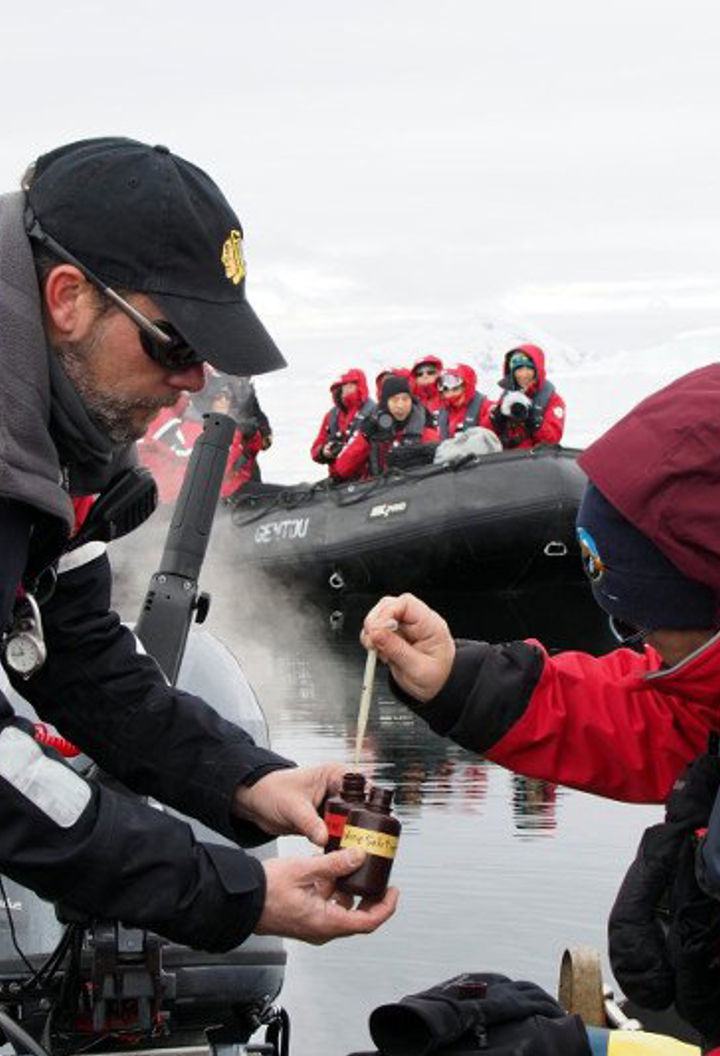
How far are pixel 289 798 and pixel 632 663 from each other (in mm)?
726

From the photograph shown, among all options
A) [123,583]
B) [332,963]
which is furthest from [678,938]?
[123,583]

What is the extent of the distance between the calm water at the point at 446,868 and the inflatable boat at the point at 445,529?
2628 mm

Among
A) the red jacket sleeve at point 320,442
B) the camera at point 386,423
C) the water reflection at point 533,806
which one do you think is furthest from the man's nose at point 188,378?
the red jacket sleeve at point 320,442

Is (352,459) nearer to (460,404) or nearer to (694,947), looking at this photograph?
(460,404)

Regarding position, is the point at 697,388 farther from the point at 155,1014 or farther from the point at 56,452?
the point at 155,1014

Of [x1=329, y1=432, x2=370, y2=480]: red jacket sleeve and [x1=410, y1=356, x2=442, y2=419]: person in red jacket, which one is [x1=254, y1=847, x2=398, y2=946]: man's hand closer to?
[x1=329, y1=432, x2=370, y2=480]: red jacket sleeve

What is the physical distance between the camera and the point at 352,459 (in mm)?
23219

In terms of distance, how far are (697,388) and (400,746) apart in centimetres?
867

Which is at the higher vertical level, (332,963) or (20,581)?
(20,581)

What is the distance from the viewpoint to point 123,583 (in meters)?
18.2

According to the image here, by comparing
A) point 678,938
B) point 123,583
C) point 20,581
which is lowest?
point 123,583

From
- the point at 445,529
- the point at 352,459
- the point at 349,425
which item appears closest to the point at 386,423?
the point at 352,459

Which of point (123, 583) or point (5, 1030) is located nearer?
point (5, 1030)

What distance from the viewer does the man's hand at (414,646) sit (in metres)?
4.45
